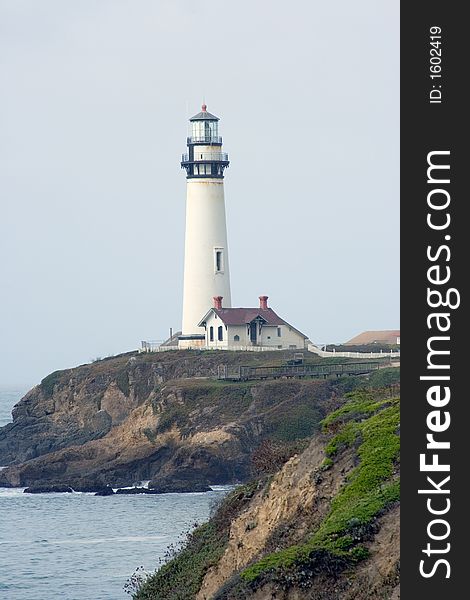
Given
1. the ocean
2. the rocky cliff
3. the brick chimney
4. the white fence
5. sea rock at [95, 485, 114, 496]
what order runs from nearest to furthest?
1. the rocky cliff
2. the ocean
3. sea rock at [95, 485, 114, 496]
4. the white fence
5. the brick chimney

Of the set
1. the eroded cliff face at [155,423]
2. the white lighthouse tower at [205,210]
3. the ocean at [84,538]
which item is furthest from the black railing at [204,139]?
the ocean at [84,538]

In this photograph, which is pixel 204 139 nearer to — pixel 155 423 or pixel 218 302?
pixel 218 302

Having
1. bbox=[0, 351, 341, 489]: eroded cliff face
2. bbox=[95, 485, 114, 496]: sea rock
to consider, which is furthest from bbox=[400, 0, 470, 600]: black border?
bbox=[95, 485, 114, 496]: sea rock

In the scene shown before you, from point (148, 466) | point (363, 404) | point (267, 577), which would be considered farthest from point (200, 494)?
point (267, 577)

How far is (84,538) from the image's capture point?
44.6m

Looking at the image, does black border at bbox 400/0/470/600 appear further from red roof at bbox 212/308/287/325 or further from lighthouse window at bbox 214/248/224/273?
lighthouse window at bbox 214/248/224/273

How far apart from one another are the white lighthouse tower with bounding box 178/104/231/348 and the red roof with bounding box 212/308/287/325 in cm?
169

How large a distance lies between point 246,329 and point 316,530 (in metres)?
56.9

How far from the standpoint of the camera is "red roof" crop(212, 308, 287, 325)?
75019mm

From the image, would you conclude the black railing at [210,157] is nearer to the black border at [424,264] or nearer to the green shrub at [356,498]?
the green shrub at [356,498]

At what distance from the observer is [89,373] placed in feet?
251

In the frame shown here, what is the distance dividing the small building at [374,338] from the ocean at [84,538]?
116 ft

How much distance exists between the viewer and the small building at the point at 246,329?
7538 cm

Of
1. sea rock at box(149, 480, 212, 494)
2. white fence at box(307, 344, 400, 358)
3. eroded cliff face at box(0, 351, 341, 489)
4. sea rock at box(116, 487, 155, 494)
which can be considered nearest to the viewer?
sea rock at box(149, 480, 212, 494)
